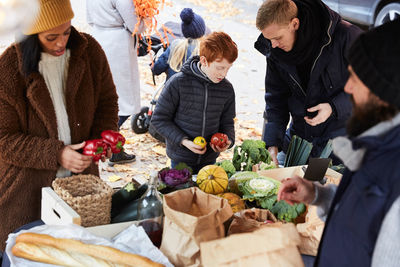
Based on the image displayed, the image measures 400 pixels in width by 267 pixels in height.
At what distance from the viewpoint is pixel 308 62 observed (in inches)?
112

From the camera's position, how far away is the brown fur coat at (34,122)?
204 cm

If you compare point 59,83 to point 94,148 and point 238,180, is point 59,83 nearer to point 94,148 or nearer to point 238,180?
point 94,148

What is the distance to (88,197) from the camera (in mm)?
1790

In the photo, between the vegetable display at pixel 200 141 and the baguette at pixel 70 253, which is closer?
the baguette at pixel 70 253

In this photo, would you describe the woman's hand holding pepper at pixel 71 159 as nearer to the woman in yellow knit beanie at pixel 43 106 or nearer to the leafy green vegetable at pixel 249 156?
the woman in yellow knit beanie at pixel 43 106

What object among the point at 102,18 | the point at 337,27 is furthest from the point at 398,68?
the point at 102,18

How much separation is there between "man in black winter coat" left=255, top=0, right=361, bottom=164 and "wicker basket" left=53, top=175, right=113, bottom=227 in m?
1.42

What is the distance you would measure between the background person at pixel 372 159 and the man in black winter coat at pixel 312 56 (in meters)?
1.50

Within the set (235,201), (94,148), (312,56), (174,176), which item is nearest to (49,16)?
(94,148)

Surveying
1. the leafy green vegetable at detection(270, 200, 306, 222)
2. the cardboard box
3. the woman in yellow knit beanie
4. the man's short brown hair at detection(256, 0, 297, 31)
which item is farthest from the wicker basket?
the man's short brown hair at detection(256, 0, 297, 31)

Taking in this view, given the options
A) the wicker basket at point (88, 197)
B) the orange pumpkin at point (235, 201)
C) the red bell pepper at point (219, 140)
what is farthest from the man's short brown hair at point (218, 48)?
the wicker basket at point (88, 197)

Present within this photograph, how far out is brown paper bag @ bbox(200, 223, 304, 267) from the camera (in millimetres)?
1259

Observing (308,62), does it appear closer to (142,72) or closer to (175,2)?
(142,72)

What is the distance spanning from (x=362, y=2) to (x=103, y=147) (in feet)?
15.1
